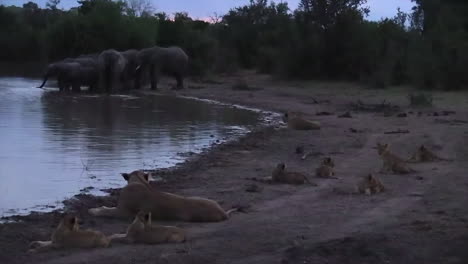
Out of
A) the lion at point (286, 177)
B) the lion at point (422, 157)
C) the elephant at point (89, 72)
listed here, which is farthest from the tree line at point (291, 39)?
the elephant at point (89, 72)

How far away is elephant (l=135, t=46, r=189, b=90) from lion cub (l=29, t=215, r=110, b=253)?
32.0 meters

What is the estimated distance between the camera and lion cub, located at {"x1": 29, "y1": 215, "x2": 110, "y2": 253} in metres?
8.64

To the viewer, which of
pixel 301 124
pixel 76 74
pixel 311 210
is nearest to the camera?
pixel 311 210

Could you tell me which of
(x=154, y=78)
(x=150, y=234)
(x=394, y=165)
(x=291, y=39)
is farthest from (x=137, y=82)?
(x=150, y=234)

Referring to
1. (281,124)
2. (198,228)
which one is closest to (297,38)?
(281,124)

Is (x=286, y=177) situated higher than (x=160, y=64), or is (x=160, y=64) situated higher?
(x=160, y=64)

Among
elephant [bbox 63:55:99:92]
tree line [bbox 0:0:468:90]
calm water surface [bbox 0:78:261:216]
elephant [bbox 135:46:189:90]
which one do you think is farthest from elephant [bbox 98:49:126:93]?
tree line [bbox 0:0:468:90]

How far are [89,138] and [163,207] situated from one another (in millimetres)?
9577

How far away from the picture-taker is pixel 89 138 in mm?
19422

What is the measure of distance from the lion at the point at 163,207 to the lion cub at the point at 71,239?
1.48m

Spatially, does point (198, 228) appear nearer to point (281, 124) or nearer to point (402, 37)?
point (281, 124)

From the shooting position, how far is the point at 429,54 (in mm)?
32688

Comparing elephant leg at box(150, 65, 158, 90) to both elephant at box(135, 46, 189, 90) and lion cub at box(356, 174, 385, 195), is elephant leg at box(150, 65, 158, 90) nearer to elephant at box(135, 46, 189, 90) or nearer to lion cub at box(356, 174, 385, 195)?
elephant at box(135, 46, 189, 90)

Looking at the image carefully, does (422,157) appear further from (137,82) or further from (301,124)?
(137,82)
